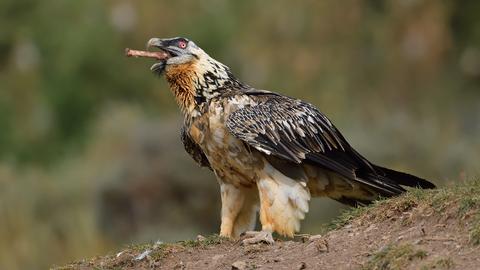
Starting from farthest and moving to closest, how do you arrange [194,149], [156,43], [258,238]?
[194,149]
[156,43]
[258,238]

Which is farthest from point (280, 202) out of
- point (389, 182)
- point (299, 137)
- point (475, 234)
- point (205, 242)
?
point (475, 234)

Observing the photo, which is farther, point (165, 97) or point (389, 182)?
point (165, 97)

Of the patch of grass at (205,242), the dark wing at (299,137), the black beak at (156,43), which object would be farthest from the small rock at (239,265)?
the black beak at (156,43)

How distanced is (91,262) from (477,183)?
11.4 ft

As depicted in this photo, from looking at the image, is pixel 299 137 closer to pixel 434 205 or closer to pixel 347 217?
pixel 347 217

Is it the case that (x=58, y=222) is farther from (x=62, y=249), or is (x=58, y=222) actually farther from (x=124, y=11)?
(x=124, y=11)

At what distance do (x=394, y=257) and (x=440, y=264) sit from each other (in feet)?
1.43

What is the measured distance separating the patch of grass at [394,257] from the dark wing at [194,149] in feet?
12.2

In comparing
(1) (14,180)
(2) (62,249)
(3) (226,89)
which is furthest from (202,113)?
(1) (14,180)

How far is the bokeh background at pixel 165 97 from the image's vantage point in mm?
30094

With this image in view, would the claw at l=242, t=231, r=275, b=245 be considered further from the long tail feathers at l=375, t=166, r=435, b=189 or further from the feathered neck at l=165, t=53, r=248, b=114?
the long tail feathers at l=375, t=166, r=435, b=189

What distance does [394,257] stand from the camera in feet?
40.4

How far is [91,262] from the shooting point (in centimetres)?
1415

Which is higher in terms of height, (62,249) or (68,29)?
(68,29)
